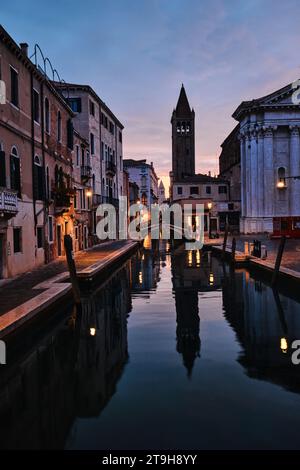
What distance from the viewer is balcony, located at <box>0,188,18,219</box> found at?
1420cm

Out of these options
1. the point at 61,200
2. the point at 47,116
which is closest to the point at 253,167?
the point at 61,200

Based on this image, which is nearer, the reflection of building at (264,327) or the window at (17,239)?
the reflection of building at (264,327)

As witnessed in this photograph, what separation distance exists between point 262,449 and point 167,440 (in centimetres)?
130

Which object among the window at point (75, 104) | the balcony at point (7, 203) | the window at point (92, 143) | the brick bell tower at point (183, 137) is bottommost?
the balcony at point (7, 203)

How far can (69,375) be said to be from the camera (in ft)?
29.1

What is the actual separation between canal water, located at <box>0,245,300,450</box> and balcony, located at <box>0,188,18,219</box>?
13.2 ft

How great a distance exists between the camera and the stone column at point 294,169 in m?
46.5

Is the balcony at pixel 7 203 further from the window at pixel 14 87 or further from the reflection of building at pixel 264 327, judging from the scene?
the reflection of building at pixel 264 327

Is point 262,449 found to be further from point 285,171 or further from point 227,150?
point 227,150

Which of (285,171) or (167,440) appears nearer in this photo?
(167,440)

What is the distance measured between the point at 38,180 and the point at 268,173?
1284 inches

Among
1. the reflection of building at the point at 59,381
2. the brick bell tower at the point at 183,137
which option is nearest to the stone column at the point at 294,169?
the reflection of building at the point at 59,381

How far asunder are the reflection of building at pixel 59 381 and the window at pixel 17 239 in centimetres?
539
